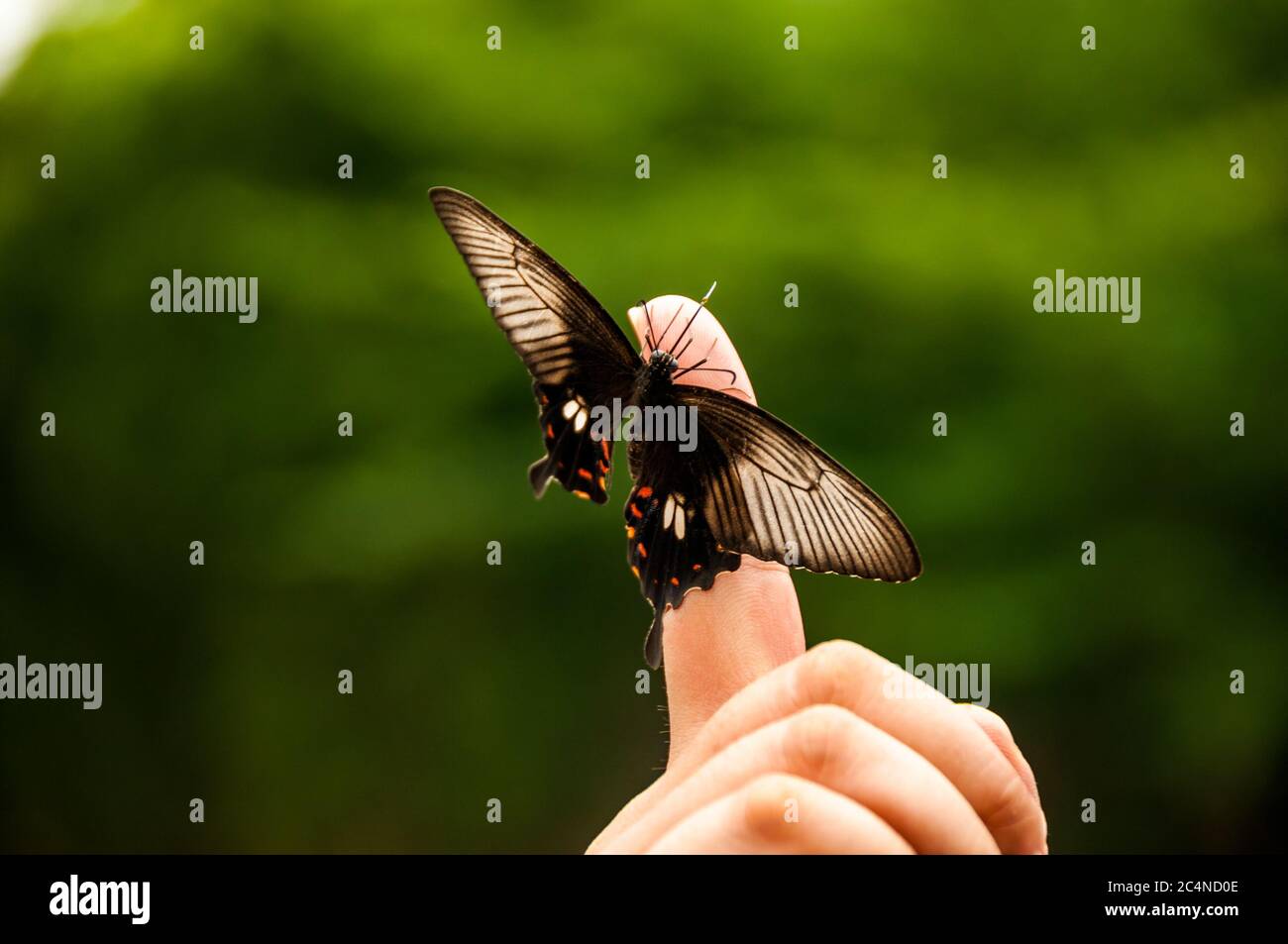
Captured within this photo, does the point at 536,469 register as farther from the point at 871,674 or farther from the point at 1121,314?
the point at 1121,314

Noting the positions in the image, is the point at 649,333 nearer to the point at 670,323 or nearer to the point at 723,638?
the point at 670,323

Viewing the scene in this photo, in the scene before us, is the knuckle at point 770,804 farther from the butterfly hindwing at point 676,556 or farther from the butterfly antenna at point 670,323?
the butterfly antenna at point 670,323

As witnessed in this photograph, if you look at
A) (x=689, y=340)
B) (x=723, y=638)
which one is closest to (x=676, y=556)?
(x=723, y=638)

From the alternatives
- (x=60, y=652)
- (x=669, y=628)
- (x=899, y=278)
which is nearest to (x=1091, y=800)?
(x=899, y=278)

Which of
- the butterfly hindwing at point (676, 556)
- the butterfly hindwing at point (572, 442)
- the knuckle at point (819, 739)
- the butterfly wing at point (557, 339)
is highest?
the butterfly wing at point (557, 339)

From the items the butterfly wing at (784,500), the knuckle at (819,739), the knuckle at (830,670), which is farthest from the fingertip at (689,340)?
the knuckle at (819,739)

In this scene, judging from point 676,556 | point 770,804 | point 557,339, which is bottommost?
point 770,804
